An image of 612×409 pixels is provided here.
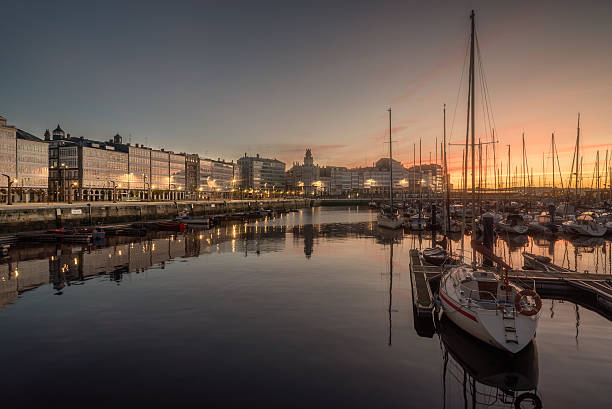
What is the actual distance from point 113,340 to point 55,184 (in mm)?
132876

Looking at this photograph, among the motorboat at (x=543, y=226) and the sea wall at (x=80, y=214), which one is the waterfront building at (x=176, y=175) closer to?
the sea wall at (x=80, y=214)

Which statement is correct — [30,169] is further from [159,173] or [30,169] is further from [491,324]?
[491,324]

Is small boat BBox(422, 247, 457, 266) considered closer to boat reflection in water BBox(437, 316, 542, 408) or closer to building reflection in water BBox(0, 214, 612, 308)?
building reflection in water BBox(0, 214, 612, 308)

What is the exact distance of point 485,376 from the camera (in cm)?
1464

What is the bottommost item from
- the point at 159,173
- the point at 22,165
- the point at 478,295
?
the point at 478,295

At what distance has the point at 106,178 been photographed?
13650 cm

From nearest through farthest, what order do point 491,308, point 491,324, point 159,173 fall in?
point 491,324 → point 491,308 → point 159,173

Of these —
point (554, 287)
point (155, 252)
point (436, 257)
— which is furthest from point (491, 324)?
point (155, 252)

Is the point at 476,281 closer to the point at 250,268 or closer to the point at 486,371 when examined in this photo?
the point at 486,371

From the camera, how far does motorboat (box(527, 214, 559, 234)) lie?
6225 cm

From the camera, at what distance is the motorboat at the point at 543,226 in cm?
6225

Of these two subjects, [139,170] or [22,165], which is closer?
[22,165]

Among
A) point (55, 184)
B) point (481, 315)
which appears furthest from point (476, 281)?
point (55, 184)

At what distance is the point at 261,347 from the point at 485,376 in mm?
9799
